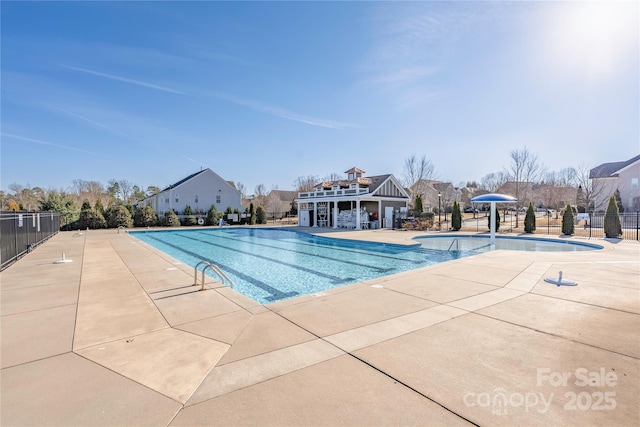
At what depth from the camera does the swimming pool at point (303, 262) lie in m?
8.30

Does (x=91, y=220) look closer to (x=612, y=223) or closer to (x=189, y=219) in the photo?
(x=189, y=219)

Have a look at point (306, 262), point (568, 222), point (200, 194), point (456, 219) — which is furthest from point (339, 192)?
point (200, 194)

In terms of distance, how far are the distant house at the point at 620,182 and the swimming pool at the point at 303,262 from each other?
1119 inches

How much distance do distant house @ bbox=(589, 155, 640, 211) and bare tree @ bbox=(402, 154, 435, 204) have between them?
17.3m

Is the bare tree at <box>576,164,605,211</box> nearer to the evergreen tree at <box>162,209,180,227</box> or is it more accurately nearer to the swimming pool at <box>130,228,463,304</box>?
the swimming pool at <box>130,228,463,304</box>

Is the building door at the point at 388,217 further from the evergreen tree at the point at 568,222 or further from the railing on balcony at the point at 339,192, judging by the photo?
the evergreen tree at the point at 568,222

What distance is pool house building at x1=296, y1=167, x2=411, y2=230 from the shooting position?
24.7 m

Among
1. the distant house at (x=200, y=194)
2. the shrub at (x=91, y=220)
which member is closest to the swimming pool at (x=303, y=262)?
the shrub at (x=91, y=220)

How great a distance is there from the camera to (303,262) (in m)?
11.8

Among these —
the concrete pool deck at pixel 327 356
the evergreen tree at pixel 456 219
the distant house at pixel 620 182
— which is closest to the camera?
the concrete pool deck at pixel 327 356

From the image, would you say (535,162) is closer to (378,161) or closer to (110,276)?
(378,161)

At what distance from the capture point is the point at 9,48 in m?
10.8

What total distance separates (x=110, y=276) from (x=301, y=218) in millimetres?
22355

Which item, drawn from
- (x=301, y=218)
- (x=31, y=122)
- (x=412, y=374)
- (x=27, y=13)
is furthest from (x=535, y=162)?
(x=31, y=122)
